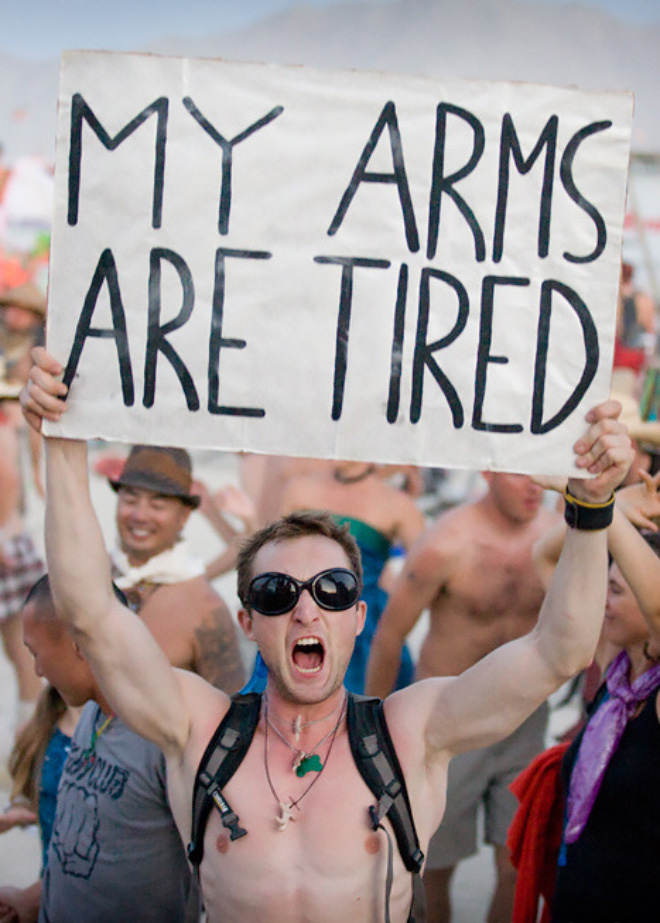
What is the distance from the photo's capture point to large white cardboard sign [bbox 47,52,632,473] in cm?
206

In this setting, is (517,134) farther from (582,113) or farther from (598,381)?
(598,381)

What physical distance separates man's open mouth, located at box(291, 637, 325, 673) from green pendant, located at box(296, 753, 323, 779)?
0.18 meters

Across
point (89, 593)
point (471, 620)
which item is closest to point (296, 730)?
point (89, 593)

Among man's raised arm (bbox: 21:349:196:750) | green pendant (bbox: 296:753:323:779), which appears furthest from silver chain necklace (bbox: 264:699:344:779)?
man's raised arm (bbox: 21:349:196:750)

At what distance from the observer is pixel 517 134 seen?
208 centimetres

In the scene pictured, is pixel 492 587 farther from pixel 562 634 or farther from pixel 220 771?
pixel 220 771

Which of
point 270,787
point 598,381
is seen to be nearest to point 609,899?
point 270,787

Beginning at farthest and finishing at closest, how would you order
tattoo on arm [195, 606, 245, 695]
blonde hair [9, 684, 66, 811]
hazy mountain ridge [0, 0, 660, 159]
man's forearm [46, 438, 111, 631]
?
hazy mountain ridge [0, 0, 660, 159] → tattoo on arm [195, 606, 245, 695] → blonde hair [9, 684, 66, 811] → man's forearm [46, 438, 111, 631]

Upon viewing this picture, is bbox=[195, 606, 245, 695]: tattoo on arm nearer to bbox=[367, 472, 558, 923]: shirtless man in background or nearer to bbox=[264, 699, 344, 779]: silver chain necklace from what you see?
bbox=[367, 472, 558, 923]: shirtless man in background

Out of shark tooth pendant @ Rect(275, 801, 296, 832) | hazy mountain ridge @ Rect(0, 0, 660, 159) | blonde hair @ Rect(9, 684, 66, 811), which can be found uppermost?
hazy mountain ridge @ Rect(0, 0, 660, 159)

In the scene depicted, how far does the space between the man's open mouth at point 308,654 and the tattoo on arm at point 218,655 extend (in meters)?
1.17

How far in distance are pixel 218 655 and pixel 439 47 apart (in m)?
41.6

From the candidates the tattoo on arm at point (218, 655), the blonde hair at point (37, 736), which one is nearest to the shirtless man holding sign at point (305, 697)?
the blonde hair at point (37, 736)

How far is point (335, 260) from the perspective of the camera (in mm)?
2094
